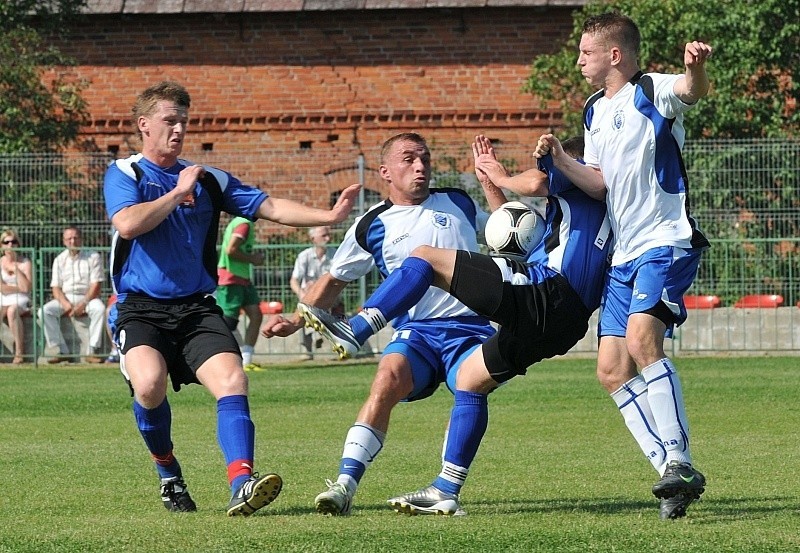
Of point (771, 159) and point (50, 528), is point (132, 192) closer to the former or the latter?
point (50, 528)

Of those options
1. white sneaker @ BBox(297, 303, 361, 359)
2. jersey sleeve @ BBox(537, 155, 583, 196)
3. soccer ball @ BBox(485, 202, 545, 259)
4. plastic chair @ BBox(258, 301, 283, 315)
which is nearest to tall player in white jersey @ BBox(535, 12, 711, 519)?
jersey sleeve @ BBox(537, 155, 583, 196)

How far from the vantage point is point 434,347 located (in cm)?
740

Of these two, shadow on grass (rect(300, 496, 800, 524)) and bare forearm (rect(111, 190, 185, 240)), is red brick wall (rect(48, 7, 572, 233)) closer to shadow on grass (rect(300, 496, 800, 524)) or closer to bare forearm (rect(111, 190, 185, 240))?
shadow on grass (rect(300, 496, 800, 524))

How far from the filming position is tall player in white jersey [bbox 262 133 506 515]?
7168mm

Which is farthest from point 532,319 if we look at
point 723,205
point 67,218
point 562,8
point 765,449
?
point 562,8

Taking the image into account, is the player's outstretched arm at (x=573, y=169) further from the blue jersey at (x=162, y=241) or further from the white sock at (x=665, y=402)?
the blue jersey at (x=162, y=241)

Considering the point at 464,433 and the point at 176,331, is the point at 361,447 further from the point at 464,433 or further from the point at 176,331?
the point at 176,331

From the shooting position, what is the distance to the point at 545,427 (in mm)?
11172

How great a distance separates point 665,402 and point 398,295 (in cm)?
133

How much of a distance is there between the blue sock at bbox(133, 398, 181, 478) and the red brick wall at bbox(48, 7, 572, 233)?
21187mm

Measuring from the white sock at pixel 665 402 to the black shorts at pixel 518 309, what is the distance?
0.41 metres

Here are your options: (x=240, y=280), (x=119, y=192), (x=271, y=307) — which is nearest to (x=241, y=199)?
(x=119, y=192)

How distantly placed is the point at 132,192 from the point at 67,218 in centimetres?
1342

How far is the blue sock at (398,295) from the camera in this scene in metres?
6.60
